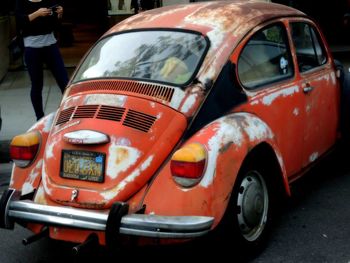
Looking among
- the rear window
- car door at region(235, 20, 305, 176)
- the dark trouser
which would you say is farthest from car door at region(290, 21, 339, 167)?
the dark trouser

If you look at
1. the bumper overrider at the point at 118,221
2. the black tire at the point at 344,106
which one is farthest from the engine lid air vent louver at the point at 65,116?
the black tire at the point at 344,106

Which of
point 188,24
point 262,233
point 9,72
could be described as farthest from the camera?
point 9,72

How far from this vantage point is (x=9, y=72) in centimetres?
1230

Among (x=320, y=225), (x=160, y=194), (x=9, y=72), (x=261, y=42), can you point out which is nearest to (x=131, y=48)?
(x=261, y=42)

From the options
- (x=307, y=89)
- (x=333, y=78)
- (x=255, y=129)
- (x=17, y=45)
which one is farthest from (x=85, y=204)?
(x=17, y=45)

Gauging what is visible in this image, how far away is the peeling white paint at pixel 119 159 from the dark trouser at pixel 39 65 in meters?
3.98

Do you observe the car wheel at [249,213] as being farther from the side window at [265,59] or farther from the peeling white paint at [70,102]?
the peeling white paint at [70,102]

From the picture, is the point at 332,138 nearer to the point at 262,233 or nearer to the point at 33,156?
the point at 262,233

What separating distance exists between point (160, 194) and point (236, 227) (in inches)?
Result: 22.2

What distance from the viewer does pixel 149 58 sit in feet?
14.5

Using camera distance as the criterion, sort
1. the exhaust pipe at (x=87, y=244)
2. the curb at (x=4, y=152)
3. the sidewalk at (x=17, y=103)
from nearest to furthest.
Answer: the exhaust pipe at (x=87, y=244), the curb at (x=4, y=152), the sidewalk at (x=17, y=103)

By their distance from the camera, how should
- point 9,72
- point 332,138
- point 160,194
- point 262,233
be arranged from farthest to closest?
point 9,72, point 332,138, point 262,233, point 160,194

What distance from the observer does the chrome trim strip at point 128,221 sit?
3.42 m

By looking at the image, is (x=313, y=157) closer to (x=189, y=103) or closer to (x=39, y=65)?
(x=189, y=103)
